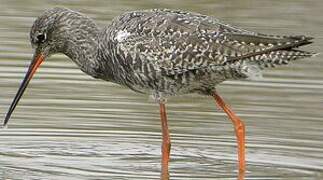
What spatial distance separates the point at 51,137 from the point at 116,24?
5.85ft

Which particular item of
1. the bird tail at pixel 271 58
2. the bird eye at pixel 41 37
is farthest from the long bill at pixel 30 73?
the bird tail at pixel 271 58

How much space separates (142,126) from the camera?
52.7 feet

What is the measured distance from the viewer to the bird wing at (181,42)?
13.8m

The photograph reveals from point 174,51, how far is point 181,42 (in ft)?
0.36

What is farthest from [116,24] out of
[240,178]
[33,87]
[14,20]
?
[14,20]

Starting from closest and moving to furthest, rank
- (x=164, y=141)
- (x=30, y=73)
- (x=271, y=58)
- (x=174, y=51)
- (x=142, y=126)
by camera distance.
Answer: (x=271, y=58)
(x=174, y=51)
(x=164, y=141)
(x=30, y=73)
(x=142, y=126)

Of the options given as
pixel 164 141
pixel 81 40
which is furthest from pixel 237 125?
pixel 81 40

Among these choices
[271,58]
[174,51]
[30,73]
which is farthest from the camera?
[30,73]

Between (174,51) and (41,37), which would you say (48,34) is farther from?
(174,51)

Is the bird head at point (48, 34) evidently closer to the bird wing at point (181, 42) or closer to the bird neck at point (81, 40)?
the bird neck at point (81, 40)

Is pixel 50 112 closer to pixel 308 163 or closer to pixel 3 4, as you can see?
pixel 308 163

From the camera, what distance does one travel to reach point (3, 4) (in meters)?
20.7

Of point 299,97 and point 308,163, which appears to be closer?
point 308,163

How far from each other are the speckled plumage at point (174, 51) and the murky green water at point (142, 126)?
2.82ft
